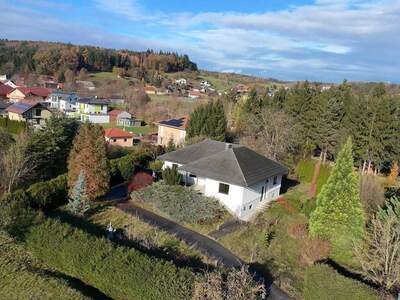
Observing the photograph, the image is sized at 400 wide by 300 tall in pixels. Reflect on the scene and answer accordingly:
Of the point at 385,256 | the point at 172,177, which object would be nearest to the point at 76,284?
the point at 385,256

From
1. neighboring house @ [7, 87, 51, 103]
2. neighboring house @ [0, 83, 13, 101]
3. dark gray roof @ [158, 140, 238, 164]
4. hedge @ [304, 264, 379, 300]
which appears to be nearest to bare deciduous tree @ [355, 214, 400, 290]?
hedge @ [304, 264, 379, 300]

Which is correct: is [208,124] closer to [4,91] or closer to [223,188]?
[223,188]

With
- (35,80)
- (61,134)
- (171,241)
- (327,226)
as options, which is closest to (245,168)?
(327,226)

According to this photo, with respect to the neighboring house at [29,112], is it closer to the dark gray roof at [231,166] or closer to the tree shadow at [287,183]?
the dark gray roof at [231,166]

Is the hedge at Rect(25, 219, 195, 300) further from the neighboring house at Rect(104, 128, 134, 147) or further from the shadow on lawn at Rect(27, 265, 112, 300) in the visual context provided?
the neighboring house at Rect(104, 128, 134, 147)

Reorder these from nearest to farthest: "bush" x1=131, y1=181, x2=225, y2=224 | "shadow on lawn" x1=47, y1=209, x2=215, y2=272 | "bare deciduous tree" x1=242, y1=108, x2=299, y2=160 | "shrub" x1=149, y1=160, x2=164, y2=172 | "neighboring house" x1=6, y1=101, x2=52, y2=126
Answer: "shadow on lawn" x1=47, y1=209, x2=215, y2=272 → "bush" x1=131, y1=181, x2=225, y2=224 → "shrub" x1=149, y1=160, x2=164, y2=172 → "bare deciduous tree" x1=242, y1=108, x2=299, y2=160 → "neighboring house" x1=6, y1=101, x2=52, y2=126

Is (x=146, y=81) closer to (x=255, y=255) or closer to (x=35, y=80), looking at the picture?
(x=35, y=80)

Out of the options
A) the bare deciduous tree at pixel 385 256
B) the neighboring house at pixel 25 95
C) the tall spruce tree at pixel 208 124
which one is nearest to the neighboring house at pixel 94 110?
the neighboring house at pixel 25 95
